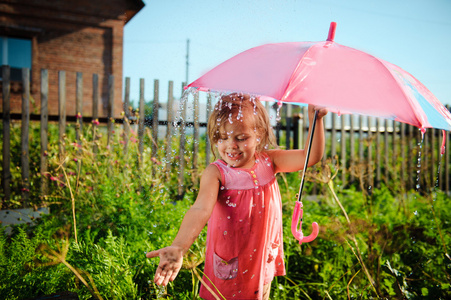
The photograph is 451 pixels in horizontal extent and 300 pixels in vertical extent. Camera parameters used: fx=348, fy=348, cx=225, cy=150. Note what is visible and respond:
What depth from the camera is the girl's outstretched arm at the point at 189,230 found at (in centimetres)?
112

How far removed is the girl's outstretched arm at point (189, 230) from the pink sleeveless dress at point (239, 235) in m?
0.07

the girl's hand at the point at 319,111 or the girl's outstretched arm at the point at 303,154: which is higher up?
the girl's hand at the point at 319,111

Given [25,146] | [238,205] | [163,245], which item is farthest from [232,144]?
[25,146]

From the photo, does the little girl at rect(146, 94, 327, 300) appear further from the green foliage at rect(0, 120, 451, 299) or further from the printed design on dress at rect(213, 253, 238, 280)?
the green foliage at rect(0, 120, 451, 299)

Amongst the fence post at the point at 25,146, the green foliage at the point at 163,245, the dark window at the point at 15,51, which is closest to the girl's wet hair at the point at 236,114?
the green foliage at the point at 163,245

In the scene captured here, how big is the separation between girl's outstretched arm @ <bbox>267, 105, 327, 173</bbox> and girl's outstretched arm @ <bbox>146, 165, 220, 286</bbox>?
0.38 meters

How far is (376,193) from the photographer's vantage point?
13.2ft

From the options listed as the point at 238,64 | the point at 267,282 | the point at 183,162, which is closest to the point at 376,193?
the point at 183,162

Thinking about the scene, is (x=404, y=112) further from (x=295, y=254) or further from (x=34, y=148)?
(x=34, y=148)

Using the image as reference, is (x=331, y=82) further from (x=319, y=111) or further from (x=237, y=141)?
(x=237, y=141)

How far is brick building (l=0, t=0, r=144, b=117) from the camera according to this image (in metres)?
11.2

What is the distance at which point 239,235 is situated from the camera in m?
1.56

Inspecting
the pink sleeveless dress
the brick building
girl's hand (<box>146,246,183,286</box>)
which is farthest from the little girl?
the brick building

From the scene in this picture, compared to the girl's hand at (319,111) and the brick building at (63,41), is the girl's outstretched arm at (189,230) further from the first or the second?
the brick building at (63,41)
